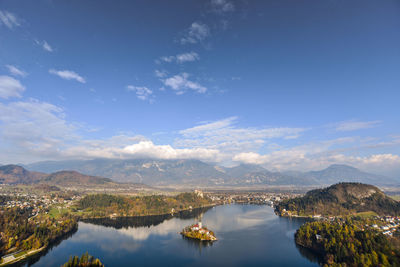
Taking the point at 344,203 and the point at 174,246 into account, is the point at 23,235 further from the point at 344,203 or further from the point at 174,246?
the point at 344,203

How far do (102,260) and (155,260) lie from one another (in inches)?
627

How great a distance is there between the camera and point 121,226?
109 m

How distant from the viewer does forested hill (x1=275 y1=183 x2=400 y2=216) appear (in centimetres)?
13850

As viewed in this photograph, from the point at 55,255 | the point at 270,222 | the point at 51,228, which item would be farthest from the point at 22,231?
the point at 270,222

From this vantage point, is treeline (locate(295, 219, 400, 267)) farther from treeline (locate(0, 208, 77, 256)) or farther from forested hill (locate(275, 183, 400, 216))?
treeline (locate(0, 208, 77, 256))

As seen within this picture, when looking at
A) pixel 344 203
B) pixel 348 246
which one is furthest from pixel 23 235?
pixel 344 203

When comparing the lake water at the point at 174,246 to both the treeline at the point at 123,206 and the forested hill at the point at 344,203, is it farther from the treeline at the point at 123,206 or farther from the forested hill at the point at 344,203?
the forested hill at the point at 344,203

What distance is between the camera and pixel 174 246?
78938 mm

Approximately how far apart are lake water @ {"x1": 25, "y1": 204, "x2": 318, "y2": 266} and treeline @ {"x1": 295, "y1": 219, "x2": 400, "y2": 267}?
5.91 metres

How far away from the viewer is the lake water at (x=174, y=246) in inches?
2557

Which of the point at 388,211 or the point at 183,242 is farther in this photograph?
the point at 388,211

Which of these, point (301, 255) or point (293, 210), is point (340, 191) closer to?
point (293, 210)

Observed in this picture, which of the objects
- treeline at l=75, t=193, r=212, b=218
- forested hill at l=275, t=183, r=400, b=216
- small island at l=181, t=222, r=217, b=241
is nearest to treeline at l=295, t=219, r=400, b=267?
small island at l=181, t=222, r=217, b=241

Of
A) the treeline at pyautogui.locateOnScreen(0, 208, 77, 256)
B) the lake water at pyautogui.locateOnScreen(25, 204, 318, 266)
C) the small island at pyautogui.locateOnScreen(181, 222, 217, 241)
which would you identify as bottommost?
the lake water at pyautogui.locateOnScreen(25, 204, 318, 266)
